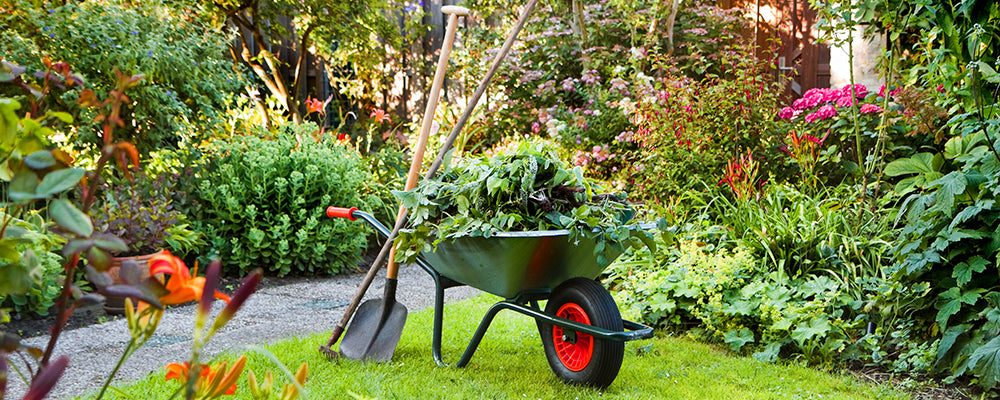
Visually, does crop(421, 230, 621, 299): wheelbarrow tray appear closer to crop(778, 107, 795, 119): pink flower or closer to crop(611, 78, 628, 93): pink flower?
crop(778, 107, 795, 119): pink flower

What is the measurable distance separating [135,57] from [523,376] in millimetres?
2658

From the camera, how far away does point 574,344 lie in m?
2.27

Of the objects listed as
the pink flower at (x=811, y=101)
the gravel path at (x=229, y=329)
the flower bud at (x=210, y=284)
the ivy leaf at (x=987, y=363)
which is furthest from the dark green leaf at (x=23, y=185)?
the pink flower at (x=811, y=101)

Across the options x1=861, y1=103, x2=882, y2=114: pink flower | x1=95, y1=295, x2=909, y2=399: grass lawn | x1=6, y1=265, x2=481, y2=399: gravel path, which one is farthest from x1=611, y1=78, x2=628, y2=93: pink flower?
x1=95, y1=295, x2=909, y2=399: grass lawn

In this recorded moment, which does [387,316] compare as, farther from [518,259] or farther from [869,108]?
[869,108]

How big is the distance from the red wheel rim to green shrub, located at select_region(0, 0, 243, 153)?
2579 mm

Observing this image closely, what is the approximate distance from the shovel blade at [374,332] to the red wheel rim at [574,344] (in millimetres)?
580

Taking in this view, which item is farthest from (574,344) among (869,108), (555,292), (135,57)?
(135,57)

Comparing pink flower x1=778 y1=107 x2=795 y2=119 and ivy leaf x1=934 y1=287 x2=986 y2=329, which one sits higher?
pink flower x1=778 y1=107 x2=795 y2=119

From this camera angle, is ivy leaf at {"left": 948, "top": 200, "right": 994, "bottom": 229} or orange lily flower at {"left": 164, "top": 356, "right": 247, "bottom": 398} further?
ivy leaf at {"left": 948, "top": 200, "right": 994, "bottom": 229}

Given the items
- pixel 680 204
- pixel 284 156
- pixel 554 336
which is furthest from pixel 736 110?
pixel 284 156

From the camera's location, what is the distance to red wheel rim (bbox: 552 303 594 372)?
2180 millimetres

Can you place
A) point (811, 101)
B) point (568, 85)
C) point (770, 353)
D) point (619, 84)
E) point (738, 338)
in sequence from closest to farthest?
1. point (770, 353)
2. point (738, 338)
3. point (811, 101)
4. point (619, 84)
5. point (568, 85)

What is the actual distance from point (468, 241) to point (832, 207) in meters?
2.19
